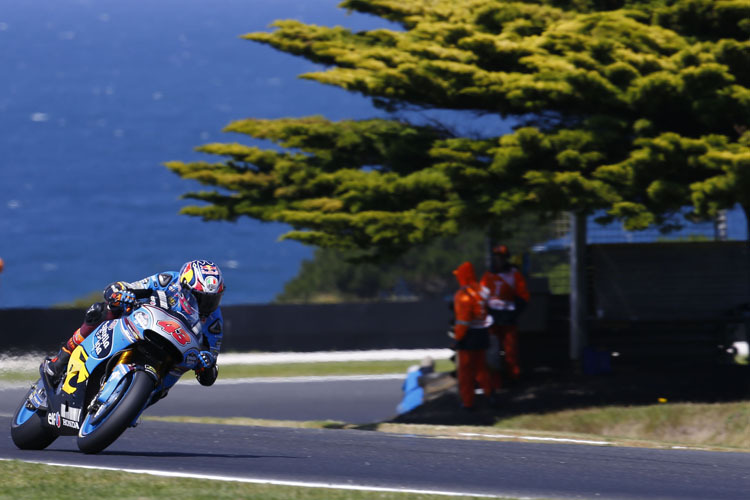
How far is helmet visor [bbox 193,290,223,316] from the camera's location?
8039 millimetres

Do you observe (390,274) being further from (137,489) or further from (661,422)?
(137,489)

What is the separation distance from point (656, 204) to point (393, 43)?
4782mm

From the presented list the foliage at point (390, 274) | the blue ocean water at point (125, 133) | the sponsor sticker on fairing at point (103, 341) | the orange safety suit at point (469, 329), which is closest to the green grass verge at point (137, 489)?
the sponsor sticker on fairing at point (103, 341)

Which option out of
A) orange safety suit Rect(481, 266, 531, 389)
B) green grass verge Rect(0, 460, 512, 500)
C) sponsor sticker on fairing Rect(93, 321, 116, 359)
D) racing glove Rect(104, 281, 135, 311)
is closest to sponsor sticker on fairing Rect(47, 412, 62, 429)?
sponsor sticker on fairing Rect(93, 321, 116, 359)

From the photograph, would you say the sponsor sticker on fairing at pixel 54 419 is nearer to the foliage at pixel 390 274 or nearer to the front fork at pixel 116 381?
the front fork at pixel 116 381

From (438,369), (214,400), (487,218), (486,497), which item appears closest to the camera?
(486,497)

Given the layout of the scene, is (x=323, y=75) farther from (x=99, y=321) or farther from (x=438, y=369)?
(x=438, y=369)

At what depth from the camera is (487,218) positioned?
13984 mm

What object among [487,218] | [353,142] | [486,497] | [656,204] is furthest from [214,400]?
[486,497]

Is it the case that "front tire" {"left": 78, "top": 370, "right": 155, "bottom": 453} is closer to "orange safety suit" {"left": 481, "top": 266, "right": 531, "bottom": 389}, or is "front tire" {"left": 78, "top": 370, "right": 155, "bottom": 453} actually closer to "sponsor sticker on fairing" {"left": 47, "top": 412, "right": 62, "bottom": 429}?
"sponsor sticker on fairing" {"left": 47, "top": 412, "right": 62, "bottom": 429}

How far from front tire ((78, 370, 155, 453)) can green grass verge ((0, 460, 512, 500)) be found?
333mm

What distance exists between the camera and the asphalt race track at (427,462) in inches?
293

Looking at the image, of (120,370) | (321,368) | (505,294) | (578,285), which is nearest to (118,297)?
(120,370)

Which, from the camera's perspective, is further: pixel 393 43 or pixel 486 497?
pixel 393 43
